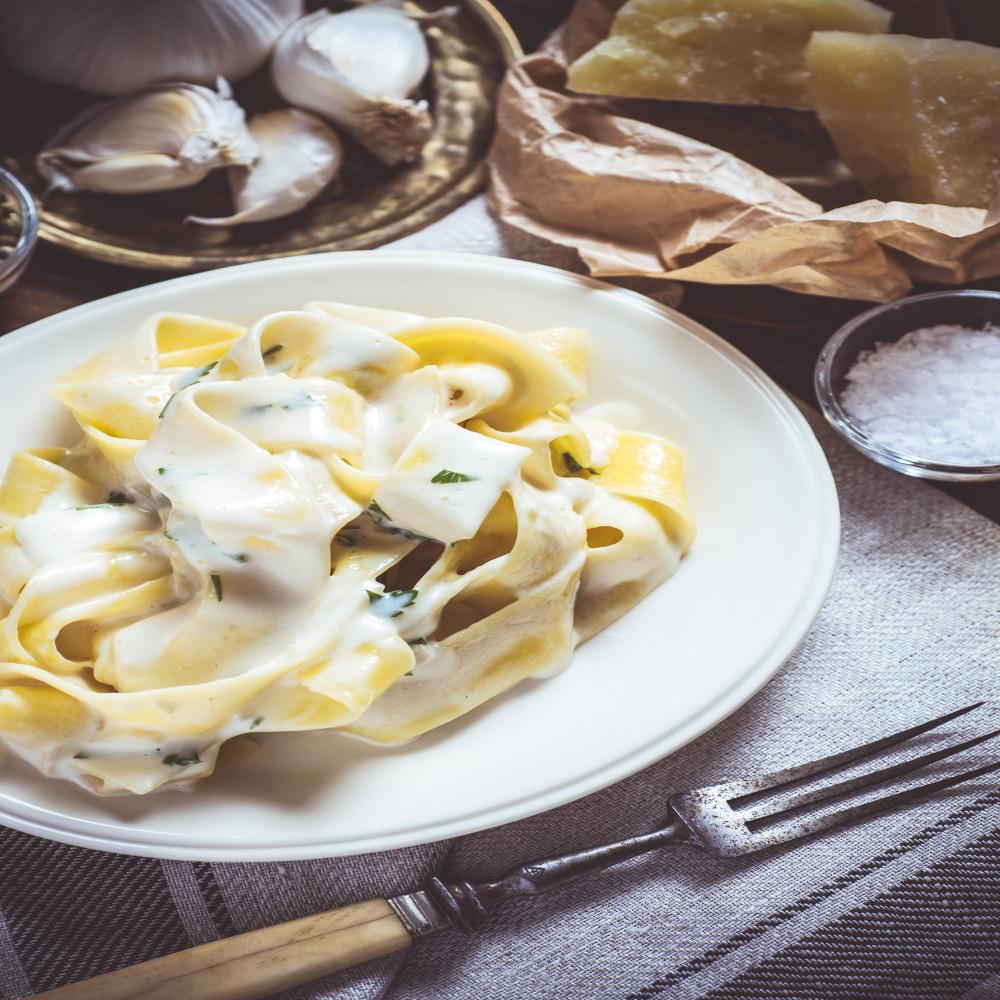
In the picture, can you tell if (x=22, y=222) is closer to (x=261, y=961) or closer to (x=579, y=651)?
(x=579, y=651)

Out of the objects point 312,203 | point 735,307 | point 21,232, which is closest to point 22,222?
point 21,232

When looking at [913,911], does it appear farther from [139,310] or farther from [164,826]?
[139,310]

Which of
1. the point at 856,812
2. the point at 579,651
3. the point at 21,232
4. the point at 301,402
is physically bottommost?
the point at 856,812

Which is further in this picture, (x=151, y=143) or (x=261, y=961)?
(x=151, y=143)

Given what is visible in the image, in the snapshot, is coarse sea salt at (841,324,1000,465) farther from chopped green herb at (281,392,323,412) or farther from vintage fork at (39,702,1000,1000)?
chopped green herb at (281,392,323,412)

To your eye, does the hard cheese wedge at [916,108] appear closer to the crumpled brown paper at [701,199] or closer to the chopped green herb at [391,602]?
the crumpled brown paper at [701,199]

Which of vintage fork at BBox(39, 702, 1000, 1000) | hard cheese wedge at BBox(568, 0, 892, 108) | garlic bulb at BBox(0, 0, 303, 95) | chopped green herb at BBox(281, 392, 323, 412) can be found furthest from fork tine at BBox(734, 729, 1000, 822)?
garlic bulb at BBox(0, 0, 303, 95)
